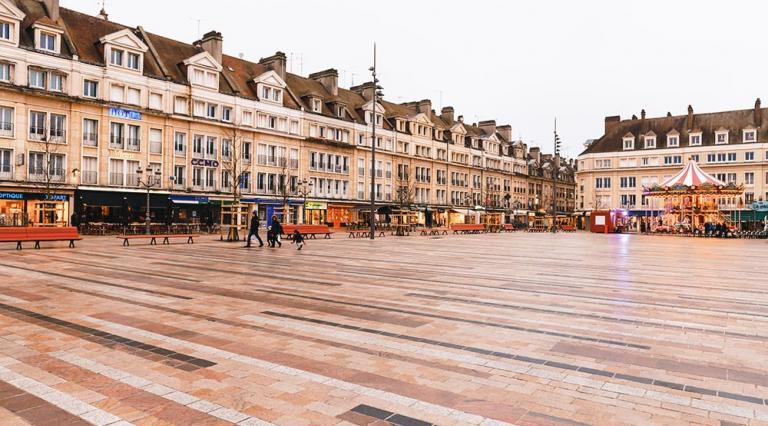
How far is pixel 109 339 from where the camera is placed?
6199 mm

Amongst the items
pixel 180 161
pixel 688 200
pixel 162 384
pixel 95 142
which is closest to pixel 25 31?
pixel 95 142

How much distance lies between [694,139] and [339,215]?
5006 cm

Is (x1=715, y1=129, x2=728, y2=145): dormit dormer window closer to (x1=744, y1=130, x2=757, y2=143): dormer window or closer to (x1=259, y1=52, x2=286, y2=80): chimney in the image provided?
(x1=744, y1=130, x2=757, y2=143): dormer window

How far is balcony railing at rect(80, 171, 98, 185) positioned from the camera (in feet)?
116

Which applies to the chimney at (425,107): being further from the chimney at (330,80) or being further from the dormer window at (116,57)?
the dormer window at (116,57)

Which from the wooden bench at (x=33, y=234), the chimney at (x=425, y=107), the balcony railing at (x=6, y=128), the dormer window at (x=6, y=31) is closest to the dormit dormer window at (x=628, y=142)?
the chimney at (x=425, y=107)

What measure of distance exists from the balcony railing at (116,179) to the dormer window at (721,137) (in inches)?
2764

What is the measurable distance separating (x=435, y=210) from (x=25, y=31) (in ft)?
152

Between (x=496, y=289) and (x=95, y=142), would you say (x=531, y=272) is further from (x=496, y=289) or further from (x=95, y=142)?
(x=95, y=142)

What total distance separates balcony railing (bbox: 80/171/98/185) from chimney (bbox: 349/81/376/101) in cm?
3328

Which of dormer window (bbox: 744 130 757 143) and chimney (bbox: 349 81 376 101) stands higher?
chimney (bbox: 349 81 376 101)

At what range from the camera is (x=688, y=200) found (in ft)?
153

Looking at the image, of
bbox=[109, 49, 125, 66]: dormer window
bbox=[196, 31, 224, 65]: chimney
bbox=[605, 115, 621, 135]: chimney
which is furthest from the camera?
bbox=[605, 115, 621, 135]: chimney

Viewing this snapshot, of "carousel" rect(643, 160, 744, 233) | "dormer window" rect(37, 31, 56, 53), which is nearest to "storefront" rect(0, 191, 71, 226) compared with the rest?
"dormer window" rect(37, 31, 56, 53)
